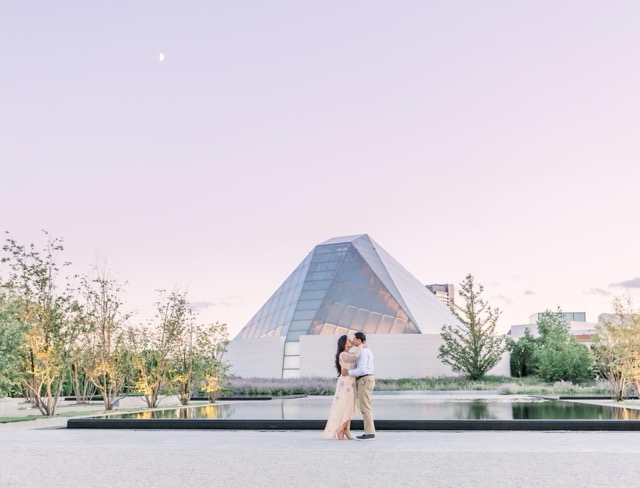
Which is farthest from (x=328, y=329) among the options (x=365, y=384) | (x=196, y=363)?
(x=365, y=384)

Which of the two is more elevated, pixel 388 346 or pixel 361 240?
pixel 361 240

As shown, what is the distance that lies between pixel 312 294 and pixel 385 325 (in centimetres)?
548

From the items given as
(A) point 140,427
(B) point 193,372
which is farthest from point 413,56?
(A) point 140,427

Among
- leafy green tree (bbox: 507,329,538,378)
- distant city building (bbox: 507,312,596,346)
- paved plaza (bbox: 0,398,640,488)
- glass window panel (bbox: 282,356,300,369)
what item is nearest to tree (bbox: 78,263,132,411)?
paved plaza (bbox: 0,398,640,488)

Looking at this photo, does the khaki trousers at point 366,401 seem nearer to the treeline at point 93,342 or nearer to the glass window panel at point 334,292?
the treeline at point 93,342

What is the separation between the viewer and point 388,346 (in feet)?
132

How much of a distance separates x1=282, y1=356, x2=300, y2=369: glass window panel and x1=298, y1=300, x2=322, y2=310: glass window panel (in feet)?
12.0

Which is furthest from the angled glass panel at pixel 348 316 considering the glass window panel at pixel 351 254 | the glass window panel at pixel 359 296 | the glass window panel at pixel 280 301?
the glass window panel at pixel 280 301

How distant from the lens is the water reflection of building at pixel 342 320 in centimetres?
4019

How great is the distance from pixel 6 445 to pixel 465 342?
31.4 metres

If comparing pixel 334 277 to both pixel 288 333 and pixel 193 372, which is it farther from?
pixel 193 372

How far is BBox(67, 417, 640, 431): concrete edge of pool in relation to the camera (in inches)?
488

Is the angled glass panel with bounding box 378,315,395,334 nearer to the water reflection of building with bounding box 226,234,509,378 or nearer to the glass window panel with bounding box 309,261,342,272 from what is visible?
the water reflection of building with bounding box 226,234,509,378

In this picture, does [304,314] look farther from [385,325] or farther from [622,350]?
[622,350]
